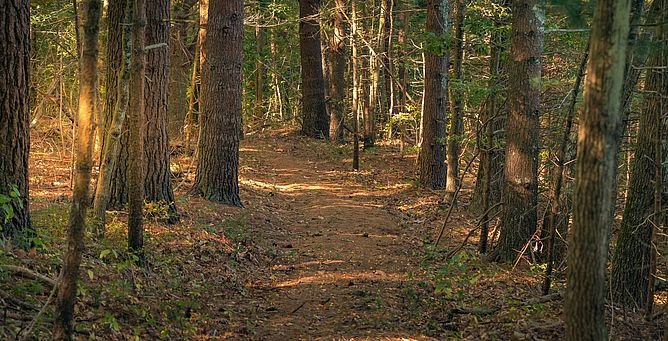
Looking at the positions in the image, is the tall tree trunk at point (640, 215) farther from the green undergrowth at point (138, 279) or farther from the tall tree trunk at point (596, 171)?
the green undergrowth at point (138, 279)

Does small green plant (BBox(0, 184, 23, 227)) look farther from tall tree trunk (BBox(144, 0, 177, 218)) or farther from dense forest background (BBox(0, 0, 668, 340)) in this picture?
tall tree trunk (BBox(144, 0, 177, 218))

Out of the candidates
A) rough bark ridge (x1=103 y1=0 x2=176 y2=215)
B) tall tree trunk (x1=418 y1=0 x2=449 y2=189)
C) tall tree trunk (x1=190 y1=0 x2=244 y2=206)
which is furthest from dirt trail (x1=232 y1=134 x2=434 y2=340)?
rough bark ridge (x1=103 y1=0 x2=176 y2=215)

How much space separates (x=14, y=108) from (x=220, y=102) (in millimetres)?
7245

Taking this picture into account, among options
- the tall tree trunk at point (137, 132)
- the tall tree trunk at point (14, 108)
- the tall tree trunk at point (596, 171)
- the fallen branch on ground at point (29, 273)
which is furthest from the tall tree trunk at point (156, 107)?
the tall tree trunk at point (596, 171)

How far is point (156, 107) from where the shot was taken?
10875 mm

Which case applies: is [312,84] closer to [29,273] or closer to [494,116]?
[494,116]

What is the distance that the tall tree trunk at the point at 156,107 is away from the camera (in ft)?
35.3

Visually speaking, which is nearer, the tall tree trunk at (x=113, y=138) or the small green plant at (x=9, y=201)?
the small green plant at (x=9, y=201)

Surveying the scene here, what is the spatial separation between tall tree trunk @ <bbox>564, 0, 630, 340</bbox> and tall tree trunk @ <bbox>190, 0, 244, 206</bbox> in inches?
381

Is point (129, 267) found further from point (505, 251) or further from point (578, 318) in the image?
A: point (505, 251)

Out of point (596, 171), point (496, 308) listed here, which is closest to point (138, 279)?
point (496, 308)

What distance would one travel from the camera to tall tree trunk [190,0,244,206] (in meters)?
13.7

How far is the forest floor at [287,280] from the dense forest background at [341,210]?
0.13ft

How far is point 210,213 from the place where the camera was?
12523mm
